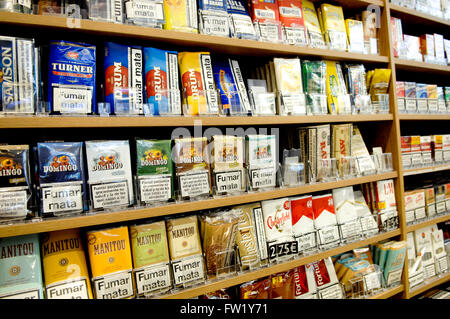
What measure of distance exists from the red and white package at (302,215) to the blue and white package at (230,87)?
0.60 meters

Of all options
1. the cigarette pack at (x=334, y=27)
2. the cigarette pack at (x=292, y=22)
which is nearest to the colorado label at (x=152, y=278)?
the cigarette pack at (x=292, y=22)

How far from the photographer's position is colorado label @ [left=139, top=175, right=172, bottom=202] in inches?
49.6

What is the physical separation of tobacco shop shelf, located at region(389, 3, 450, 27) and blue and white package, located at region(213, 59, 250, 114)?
135cm

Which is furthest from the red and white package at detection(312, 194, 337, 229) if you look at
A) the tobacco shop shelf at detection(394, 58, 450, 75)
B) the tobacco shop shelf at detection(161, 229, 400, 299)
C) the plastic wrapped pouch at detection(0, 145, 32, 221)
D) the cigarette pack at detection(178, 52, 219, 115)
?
the plastic wrapped pouch at detection(0, 145, 32, 221)

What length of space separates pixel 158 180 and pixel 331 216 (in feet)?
3.53

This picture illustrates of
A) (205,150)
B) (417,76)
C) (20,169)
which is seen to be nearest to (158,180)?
(205,150)

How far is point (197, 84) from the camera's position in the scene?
55.6 inches

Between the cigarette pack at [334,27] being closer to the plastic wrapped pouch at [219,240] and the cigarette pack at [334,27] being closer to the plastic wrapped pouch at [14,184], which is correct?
the plastic wrapped pouch at [219,240]

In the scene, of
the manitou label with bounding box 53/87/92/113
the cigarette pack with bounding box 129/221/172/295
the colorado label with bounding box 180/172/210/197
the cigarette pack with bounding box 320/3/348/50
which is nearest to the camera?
the manitou label with bounding box 53/87/92/113

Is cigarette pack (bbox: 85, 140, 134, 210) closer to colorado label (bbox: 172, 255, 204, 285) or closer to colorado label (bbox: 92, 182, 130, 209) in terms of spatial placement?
colorado label (bbox: 92, 182, 130, 209)

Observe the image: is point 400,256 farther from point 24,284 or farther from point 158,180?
point 24,284

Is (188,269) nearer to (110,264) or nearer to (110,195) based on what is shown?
(110,264)

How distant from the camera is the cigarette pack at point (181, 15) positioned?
136 cm

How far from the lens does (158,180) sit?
129cm
